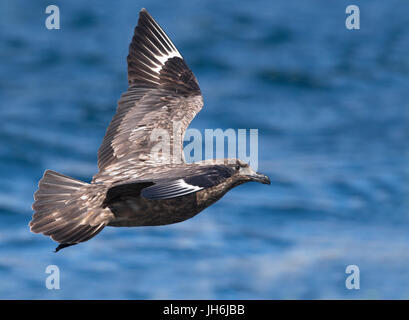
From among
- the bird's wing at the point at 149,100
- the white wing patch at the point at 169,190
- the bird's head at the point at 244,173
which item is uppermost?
the bird's wing at the point at 149,100

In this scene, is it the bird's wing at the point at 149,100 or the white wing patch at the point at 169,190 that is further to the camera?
the bird's wing at the point at 149,100

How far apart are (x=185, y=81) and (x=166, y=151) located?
155 centimetres

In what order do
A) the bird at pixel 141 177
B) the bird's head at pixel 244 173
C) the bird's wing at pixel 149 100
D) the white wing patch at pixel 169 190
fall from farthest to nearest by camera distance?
the bird's wing at pixel 149 100 < the bird's head at pixel 244 173 < the bird at pixel 141 177 < the white wing patch at pixel 169 190

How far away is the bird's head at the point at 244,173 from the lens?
310 inches

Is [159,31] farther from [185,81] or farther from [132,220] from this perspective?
[132,220]

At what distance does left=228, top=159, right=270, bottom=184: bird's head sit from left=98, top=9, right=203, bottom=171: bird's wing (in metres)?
0.89

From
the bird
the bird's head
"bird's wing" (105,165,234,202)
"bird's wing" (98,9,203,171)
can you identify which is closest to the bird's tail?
the bird

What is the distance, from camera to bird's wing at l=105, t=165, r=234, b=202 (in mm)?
6559

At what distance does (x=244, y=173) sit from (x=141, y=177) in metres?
1.00

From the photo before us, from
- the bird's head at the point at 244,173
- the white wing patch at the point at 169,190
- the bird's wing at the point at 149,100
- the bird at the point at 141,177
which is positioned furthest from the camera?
the bird's wing at the point at 149,100

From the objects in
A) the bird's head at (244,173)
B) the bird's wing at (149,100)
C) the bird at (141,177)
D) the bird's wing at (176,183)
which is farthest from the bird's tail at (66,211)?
the bird's head at (244,173)

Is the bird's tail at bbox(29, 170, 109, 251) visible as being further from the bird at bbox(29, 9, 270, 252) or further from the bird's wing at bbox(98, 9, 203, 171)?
the bird's wing at bbox(98, 9, 203, 171)

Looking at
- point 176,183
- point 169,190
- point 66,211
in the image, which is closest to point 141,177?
point 66,211

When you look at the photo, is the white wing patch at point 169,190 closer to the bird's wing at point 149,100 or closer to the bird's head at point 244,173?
the bird's head at point 244,173
